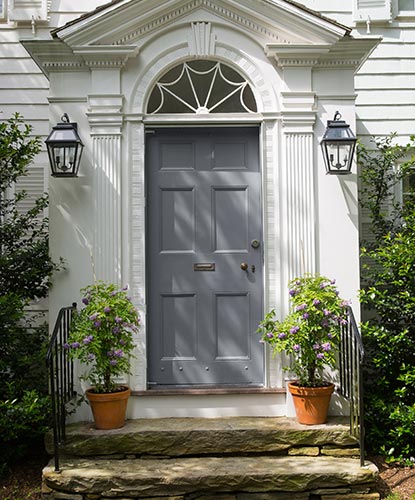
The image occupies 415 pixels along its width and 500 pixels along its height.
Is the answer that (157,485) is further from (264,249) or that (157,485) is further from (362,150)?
(362,150)

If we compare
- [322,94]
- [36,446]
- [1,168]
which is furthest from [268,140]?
[36,446]

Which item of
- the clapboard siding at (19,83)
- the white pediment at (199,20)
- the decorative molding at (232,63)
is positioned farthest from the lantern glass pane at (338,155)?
the clapboard siding at (19,83)

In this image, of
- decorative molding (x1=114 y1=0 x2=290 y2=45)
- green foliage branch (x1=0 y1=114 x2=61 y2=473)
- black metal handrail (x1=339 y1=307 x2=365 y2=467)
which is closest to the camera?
black metal handrail (x1=339 y1=307 x2=365 y2=467)

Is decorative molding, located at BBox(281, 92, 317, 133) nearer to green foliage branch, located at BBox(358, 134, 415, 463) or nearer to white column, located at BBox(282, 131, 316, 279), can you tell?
white column, located at BBox(282, 131, 316, 279)

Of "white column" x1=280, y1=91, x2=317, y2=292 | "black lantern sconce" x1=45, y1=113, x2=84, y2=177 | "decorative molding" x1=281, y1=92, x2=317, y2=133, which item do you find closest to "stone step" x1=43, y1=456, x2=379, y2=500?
"white column" x1=280, y1=91, x2=317, y2=292

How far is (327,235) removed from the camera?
472 centimetres

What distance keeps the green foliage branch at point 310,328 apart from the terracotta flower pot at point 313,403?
105 mm

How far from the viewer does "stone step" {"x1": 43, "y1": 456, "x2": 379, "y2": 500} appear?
151 inches

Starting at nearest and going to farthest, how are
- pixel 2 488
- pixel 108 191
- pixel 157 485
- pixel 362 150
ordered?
pixel 157 485
pixel 2 488
pixel 108 191
pixel 362 150

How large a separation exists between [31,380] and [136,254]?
1297 mm

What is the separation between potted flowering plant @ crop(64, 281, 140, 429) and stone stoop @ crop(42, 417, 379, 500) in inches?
7.5

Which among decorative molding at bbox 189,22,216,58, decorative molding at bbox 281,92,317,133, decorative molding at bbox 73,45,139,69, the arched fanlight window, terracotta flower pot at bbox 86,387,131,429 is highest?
decorative molding at bbox 189,22,216,58

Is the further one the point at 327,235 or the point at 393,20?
the point at 393,20

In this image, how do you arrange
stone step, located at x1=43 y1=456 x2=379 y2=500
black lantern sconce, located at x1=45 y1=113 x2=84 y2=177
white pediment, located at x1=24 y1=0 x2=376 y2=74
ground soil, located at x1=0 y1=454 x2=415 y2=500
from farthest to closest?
white pediment, located at x1=24 y1=0 x2=376 y2=74 < black lantern sconce, located at x1=45 y1=113 x2=84 y2=177 < ground soil, located at x1=0 y1=454 x2=415 y2=500 < stone step, located at x1=43 y1=456 x2=379 y2=500
